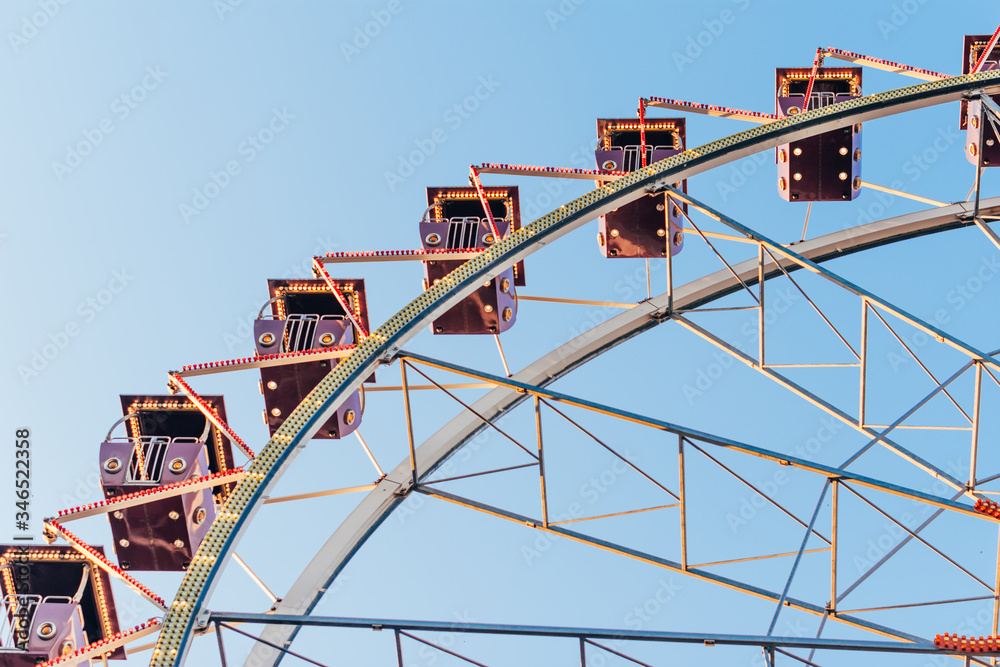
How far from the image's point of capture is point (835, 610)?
16.3 m

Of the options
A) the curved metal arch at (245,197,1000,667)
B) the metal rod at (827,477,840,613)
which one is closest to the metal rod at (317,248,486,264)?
the curved metal arch at (245,197,1000,667)

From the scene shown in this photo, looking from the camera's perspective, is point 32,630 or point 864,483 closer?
point 864,483

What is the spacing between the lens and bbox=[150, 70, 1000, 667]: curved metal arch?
14.9 metres

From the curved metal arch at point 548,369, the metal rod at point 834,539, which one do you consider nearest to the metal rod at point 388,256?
the curved metal arch at point 548,369

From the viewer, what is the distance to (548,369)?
87.8ft

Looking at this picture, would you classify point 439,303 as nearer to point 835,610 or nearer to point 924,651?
point 835,610

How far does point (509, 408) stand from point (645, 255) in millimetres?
4462

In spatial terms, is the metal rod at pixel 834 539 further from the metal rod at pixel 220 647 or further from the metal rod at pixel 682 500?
the metal rod at pixel 220 647

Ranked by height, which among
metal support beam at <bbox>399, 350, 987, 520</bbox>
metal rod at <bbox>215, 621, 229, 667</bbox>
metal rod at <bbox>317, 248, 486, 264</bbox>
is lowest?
metal rod at <bbox>215, 621, 229, 667</bbox>

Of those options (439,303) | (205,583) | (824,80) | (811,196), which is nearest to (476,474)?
(439,303)

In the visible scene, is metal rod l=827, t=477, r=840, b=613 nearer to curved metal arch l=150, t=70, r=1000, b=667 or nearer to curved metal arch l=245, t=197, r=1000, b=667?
curved metal arch l=150, t=70, r=1000, b=667

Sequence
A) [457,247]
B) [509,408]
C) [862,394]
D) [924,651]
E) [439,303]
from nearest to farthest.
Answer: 1. [924,651]
2. [439,303]
3. [862,394]
4. [457,247]
5. [509,408]

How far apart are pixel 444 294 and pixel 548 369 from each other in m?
9.22

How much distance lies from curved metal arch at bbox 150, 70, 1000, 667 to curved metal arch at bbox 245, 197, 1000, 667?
273 inches
